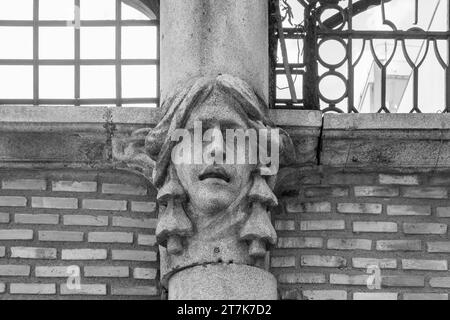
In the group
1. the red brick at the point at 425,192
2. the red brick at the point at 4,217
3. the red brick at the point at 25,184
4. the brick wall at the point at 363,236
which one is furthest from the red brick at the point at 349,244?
the red brick at the point at 4,217

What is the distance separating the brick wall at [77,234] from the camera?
41.1 ft

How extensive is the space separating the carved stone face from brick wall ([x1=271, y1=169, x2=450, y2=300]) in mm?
614

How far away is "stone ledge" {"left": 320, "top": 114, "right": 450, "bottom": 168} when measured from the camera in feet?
41.8

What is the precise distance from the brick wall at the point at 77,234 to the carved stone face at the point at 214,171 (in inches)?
21.5

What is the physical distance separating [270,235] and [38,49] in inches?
95.3

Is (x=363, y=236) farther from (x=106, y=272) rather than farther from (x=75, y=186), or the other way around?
(x=75, y=186)

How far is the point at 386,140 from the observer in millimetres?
12828

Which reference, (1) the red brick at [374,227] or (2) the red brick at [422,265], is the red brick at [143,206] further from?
(2) the red brick at [422,265]

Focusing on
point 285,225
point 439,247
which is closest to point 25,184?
point 285,225

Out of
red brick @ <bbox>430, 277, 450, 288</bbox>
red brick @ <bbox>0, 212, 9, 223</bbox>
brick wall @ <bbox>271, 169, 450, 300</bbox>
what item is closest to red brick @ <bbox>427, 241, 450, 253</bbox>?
brick wall @ <bbox>271, 169, 450, 300</bbox>

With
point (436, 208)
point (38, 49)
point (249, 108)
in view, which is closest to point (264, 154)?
point (249, 108)

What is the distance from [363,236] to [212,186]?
1.10 meters
